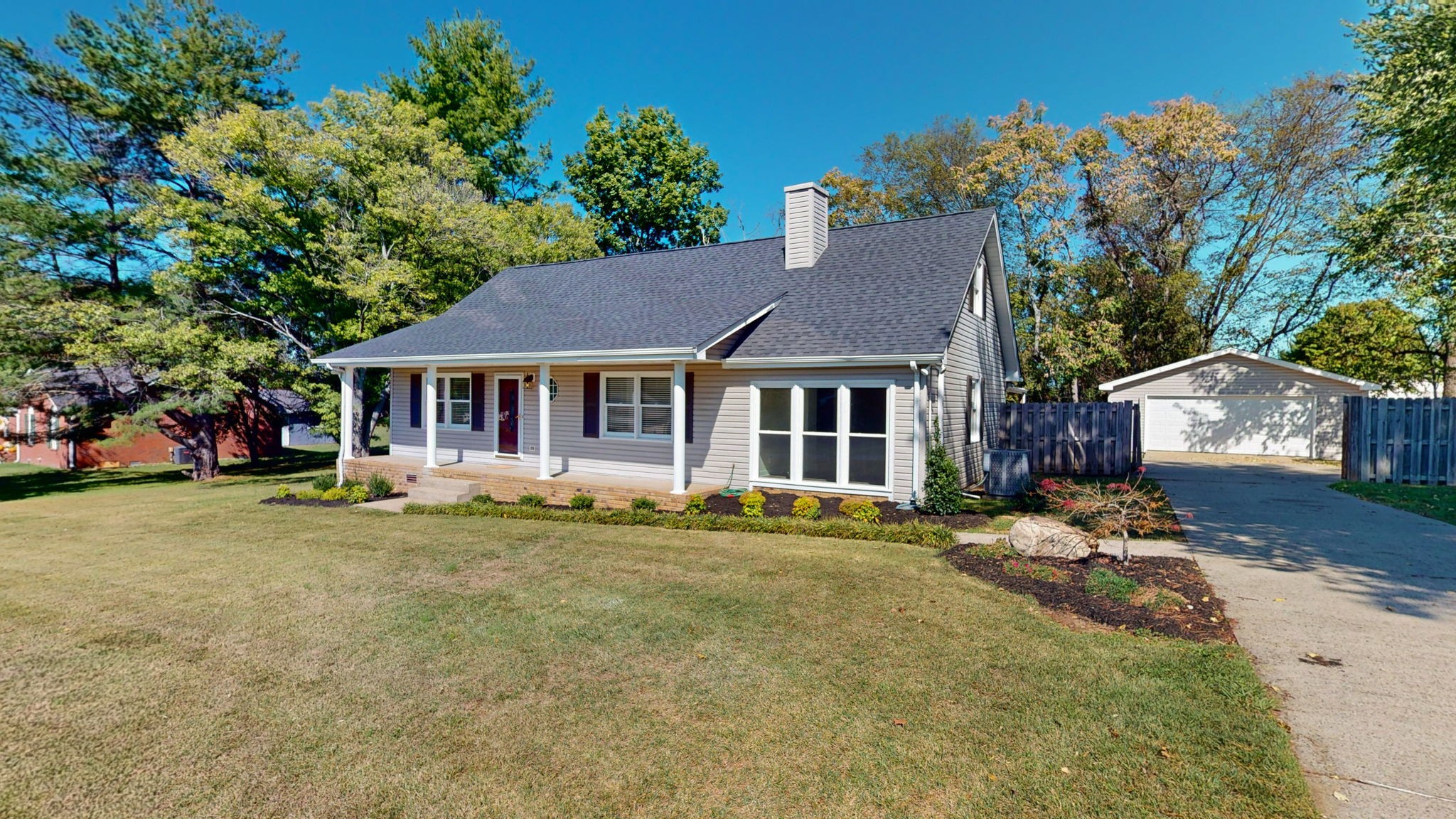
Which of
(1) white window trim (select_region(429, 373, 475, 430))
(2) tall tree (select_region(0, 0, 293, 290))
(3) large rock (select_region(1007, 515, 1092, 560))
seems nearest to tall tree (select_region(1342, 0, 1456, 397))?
(3) large rock (select_region(1007, 515, 1092, 560))

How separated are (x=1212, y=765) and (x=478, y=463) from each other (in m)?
14.6

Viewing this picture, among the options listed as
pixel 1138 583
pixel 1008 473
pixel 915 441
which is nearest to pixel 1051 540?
pixel 1138 583

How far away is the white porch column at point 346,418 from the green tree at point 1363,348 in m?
32.3

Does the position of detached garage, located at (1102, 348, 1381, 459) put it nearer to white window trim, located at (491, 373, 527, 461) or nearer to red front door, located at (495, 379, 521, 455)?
white window trim, located at (491, 373, 527, 461)

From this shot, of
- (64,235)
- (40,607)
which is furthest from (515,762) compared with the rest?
(64,235)

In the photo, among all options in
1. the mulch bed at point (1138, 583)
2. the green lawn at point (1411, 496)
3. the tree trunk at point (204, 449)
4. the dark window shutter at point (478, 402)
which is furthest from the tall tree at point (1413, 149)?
the tree trunk at point (204, 449)

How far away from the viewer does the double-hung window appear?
514 inches

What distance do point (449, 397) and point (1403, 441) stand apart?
22380 mm

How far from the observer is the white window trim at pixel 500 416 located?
49.6 ft

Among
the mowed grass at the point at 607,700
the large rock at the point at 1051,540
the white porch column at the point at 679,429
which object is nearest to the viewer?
the mowed grass at the point at 607,700

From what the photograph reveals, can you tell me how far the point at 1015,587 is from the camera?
650 cm

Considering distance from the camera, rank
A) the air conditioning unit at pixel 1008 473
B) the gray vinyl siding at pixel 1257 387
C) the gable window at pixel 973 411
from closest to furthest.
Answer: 1. the air conditioning unit at pixel 1008 473
2. the gable window at pixel 973 411
3. the gray vinyl siding at pixel 1257 387

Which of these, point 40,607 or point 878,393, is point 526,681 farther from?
point 878,393

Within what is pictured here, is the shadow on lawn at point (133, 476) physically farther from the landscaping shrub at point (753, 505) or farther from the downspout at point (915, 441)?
the downspout at point (915, 441)
